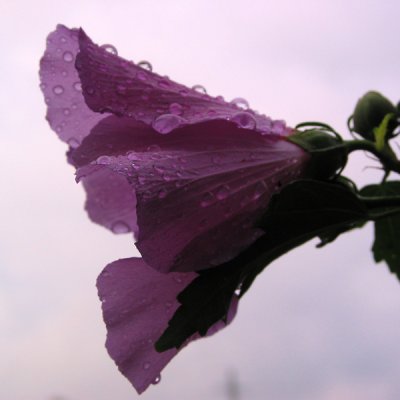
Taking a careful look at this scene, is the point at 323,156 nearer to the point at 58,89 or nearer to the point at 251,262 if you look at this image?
the point at 251,262

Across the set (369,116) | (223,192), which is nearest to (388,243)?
(369,116)

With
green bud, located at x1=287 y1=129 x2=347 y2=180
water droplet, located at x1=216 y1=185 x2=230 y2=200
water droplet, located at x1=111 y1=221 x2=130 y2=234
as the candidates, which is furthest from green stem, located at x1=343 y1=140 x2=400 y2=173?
water droplet, located at x1=111 y1=221 x2=130 y2=234

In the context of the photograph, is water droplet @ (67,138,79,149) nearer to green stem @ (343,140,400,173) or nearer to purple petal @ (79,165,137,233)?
purple petal @ (79,165,137,233)

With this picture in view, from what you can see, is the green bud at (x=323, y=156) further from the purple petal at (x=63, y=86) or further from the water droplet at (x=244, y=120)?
the purple petal at (x=63, y=86)

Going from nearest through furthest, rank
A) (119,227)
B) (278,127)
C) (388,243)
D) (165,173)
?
(165,173), (278,127), (119,227), (388,243)

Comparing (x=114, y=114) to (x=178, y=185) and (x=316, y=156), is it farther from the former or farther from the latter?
(x=316, y=156)

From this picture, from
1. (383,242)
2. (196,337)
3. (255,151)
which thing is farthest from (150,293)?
(383,242)
